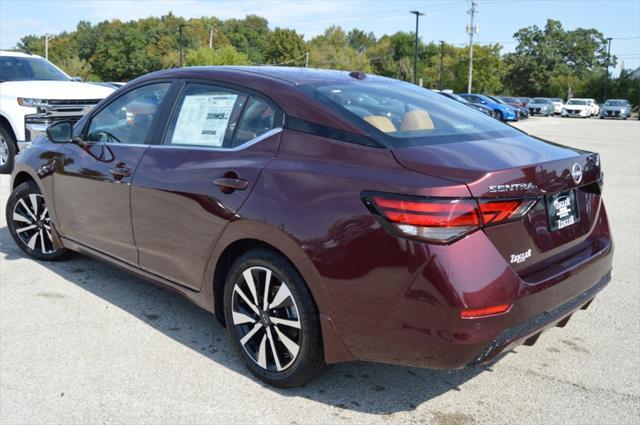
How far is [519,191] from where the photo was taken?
265 centimetres

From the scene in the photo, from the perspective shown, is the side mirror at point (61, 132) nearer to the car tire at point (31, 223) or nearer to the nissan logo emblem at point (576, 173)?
the car tire at point (31, 223)

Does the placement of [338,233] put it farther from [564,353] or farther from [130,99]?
[130,99]

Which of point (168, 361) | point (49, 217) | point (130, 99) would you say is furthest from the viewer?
point (49, 217)

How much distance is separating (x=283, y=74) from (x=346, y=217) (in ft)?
4.03

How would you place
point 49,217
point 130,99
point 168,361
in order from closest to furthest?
point 168,361 < point 130,99 < point 49,217

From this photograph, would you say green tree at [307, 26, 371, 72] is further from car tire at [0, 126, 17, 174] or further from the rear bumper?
the rear bumper

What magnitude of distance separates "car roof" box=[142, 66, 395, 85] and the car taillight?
1.11 m

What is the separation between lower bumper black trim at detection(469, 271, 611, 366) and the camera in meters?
2.65

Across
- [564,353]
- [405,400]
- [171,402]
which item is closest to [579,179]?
[564,353]

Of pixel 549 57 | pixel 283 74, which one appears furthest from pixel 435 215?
pixel 549 57

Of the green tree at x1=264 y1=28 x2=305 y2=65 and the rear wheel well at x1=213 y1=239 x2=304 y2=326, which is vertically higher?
the green tree at x1=264 y1=28 x2=305 y2=65

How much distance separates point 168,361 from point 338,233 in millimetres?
1431

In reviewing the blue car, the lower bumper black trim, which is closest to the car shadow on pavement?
the lower bumper black trim

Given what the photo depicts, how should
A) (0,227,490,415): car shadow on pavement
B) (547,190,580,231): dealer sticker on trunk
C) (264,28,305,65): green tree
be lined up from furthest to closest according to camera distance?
(264,28,305,65): green tree → (0,227,490,415): car shadow on pavement → (547,190,580,231): dealer sticker on trunk
